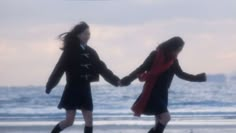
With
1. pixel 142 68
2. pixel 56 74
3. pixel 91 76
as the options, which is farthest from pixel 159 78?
pixel 56 74

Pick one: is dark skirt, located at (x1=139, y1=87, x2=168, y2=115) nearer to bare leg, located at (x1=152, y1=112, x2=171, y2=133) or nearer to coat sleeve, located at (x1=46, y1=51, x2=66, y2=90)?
bare leg, located at (x1=152, y1=112, x2=171, y2=133)

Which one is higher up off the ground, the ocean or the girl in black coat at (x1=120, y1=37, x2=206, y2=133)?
the girl in black coat at (x1=120, y1=37, x2=206, y2=133)

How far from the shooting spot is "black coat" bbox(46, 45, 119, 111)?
8148 mm

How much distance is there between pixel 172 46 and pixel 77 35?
49.1 inches

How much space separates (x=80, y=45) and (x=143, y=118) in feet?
31.7

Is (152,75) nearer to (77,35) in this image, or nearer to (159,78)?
(159,78)

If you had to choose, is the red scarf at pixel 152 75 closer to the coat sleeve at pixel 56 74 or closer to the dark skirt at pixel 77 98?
the dark skirt at pixel 77 98

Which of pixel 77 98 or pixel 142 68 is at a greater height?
pixel 142 68

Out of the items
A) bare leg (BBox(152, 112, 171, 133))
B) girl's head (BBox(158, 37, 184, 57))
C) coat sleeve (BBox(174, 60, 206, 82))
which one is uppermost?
girl's head (BBox(158, 37, 184, 57))

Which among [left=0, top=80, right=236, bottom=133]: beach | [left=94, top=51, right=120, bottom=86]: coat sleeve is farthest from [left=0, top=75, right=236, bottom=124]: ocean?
[left=94, top=51, right=120, bottom=86]: coat sleeve

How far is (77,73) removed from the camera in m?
8.18

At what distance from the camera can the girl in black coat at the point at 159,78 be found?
8109mm

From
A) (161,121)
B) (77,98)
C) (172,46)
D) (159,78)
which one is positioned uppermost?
(172,46)

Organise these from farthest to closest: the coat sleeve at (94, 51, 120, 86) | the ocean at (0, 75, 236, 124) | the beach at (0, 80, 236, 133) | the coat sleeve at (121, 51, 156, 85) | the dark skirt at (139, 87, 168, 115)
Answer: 1. the ocean at (0, 75, 236, 124)
2. the beach at (0, 80, 236, 133)
3. the coat sleeve at (94, 51, 120, 86)
4. the coat sleeve at (121, 51, 156, 85)
5. the dark skirt at (139, 87, 168, 115)
